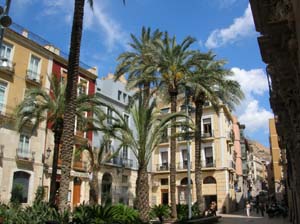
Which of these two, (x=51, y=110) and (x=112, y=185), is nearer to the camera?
(x=51, y=110)

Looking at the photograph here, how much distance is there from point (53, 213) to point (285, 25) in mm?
10789

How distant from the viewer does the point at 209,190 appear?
4466 cm

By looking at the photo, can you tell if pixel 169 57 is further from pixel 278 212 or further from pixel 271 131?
pixel 271 131

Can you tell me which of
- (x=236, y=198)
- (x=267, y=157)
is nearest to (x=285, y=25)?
(x=236, y=198)

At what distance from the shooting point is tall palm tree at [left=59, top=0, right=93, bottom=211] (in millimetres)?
14391

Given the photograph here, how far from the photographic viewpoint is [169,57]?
83.5 feet

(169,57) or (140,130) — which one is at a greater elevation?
(169,57)

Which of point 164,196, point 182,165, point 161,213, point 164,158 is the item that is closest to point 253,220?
point 161,213

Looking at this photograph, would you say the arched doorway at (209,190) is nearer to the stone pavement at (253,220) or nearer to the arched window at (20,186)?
the stone pavement at (253,220)

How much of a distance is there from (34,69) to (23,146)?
24.4ft

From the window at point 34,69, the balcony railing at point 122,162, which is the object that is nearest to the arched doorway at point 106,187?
the balcony railing at point 122,162

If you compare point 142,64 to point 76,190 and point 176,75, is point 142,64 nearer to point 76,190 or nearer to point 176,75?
point 176,75

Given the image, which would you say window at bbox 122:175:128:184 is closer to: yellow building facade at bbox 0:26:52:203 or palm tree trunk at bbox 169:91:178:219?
yellow building facade at bbox 0:26:52:203

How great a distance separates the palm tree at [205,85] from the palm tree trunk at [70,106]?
40.3 feet
